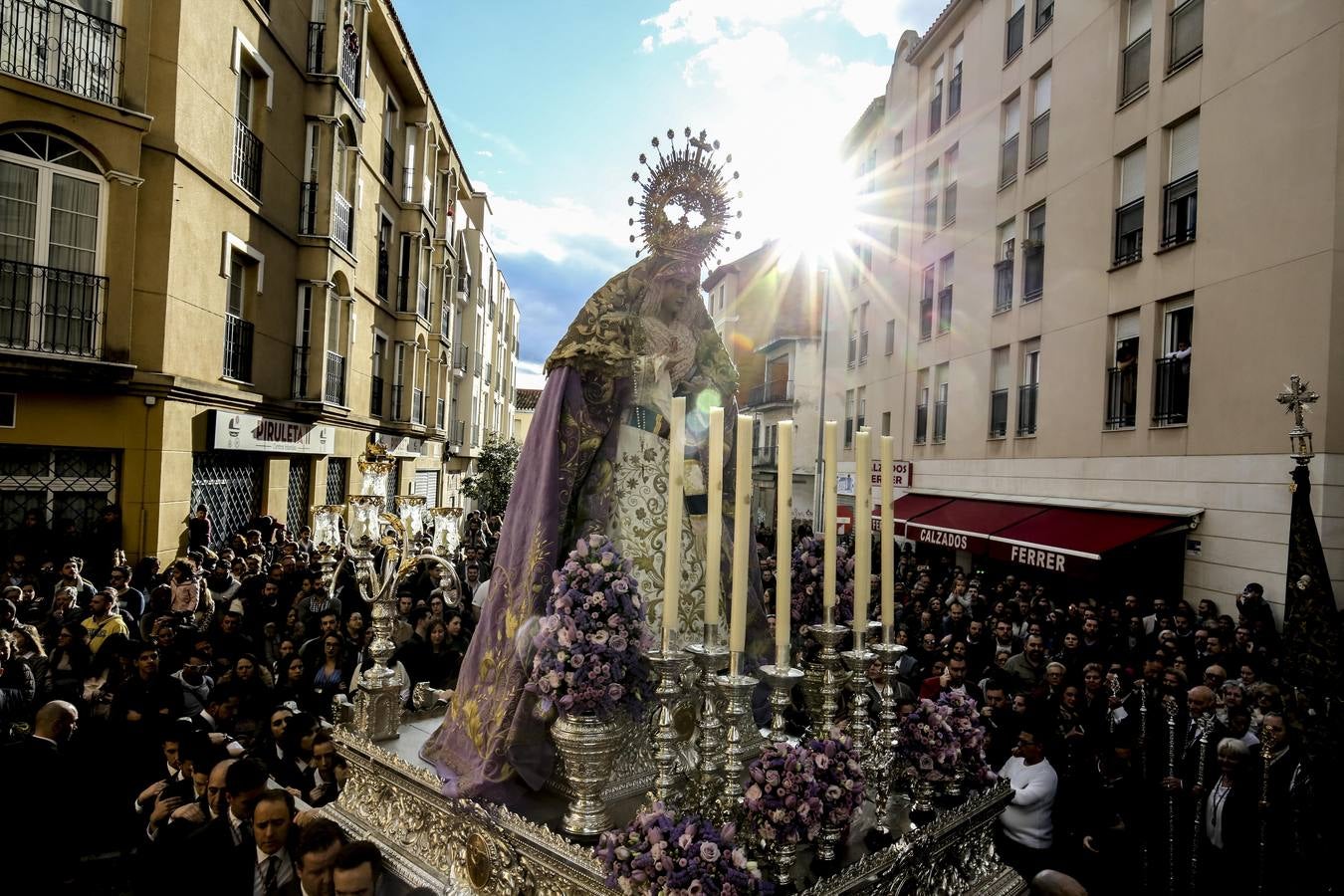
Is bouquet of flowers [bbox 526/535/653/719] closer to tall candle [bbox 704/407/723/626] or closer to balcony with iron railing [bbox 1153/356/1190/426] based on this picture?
tall candle [bbox 704/407/723/626]

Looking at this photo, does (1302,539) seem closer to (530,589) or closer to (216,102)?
(530,589)

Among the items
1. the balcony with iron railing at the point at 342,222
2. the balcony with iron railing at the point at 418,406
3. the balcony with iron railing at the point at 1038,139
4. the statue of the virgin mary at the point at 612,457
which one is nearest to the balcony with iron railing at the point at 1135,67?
the balcony with iron railing at the point at 1038,139

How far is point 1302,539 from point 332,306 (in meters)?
16.9

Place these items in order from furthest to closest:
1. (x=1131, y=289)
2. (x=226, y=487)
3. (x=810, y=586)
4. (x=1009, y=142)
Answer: (x=1009, y=142), (x=226, y=487), (x=1131, y=289), (x=810, y=586)

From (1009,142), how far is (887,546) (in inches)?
679

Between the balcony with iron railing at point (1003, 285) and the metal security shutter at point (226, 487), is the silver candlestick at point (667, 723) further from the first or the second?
the balcony with iron railing at point (1003, 285)

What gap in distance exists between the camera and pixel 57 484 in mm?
10727

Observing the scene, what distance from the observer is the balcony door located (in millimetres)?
10086

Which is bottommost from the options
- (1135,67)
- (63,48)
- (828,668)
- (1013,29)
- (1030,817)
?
(1030,817)

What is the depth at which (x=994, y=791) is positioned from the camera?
3.20 m

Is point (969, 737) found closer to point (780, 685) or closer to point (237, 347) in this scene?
point (780, 685)

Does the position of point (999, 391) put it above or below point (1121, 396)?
above

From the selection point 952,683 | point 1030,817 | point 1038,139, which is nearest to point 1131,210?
point 1038,139

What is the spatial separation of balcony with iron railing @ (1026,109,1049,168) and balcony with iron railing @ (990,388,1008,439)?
15.4ft
